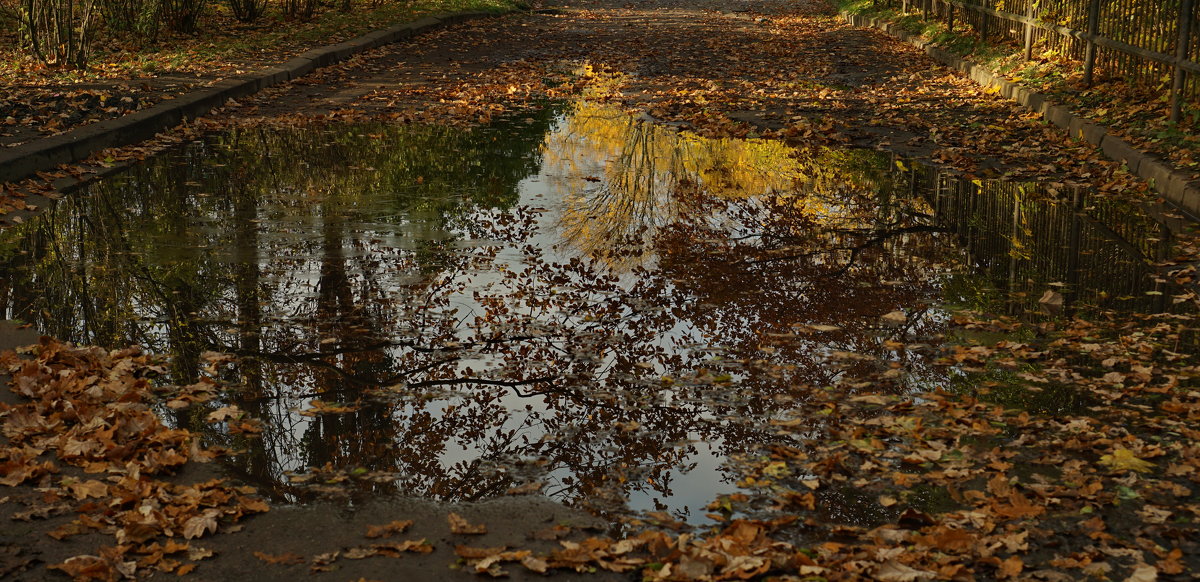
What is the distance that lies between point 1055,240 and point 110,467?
593 centimetres

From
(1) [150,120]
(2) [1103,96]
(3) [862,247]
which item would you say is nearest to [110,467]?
(3) [862,247]

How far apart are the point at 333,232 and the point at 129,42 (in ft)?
40.7

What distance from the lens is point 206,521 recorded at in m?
3.82

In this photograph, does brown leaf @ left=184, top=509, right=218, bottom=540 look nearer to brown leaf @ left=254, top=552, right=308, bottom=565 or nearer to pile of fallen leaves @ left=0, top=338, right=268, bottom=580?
pile of fallen leaves @ left=0, top=338, right=268, bottom=580

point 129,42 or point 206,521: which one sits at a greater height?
point 129,42

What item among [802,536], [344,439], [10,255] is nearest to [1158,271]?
[802,536]

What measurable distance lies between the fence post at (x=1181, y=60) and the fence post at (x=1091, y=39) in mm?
2472

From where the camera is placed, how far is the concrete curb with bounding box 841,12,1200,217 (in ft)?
28.3

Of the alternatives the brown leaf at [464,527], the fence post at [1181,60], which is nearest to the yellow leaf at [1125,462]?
the brown leaf at [464,527]

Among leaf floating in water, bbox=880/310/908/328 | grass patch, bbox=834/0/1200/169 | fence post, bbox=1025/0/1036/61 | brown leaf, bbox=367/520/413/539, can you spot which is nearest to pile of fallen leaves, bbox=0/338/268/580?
brown leaf, bbox=367/520/413/539

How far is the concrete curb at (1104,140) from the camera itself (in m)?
8.62

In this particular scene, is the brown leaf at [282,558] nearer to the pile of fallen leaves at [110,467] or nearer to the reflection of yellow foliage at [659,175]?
the pile of fallen leaves at [110,467]

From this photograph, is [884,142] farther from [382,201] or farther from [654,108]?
[382,201]

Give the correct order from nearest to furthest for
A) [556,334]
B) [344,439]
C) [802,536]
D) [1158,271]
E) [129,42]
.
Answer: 1. [802,536]
2. [344,439]
3. [556,334]
4. [1158,271]
5. [129,42]
